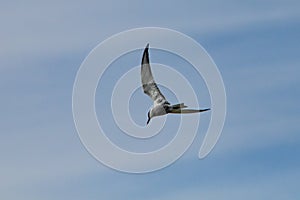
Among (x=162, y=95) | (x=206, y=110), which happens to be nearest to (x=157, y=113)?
(x=162, y=95)

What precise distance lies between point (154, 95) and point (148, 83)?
149 centimetres

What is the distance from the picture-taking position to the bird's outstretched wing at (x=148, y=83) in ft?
229

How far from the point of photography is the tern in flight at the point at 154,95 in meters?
66.8

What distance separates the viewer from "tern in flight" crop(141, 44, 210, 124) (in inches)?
2630

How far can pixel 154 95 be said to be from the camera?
70.1 m

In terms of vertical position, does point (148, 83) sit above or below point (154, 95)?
above

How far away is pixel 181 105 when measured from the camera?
66062 millimetres

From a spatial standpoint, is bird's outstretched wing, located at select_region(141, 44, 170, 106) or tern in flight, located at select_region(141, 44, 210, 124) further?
bird's outstretched wing, located at select_region(141, 44, 170, 106)

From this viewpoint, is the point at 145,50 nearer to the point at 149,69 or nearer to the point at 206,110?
the point at 149,69

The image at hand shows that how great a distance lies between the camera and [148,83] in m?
70.6

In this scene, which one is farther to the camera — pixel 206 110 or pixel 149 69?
pixel 149 69

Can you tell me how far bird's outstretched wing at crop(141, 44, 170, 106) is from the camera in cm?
6981

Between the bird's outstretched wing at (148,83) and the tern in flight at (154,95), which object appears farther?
the bird's outstretched wing at (148,83)

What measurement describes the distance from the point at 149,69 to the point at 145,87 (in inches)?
78.0
